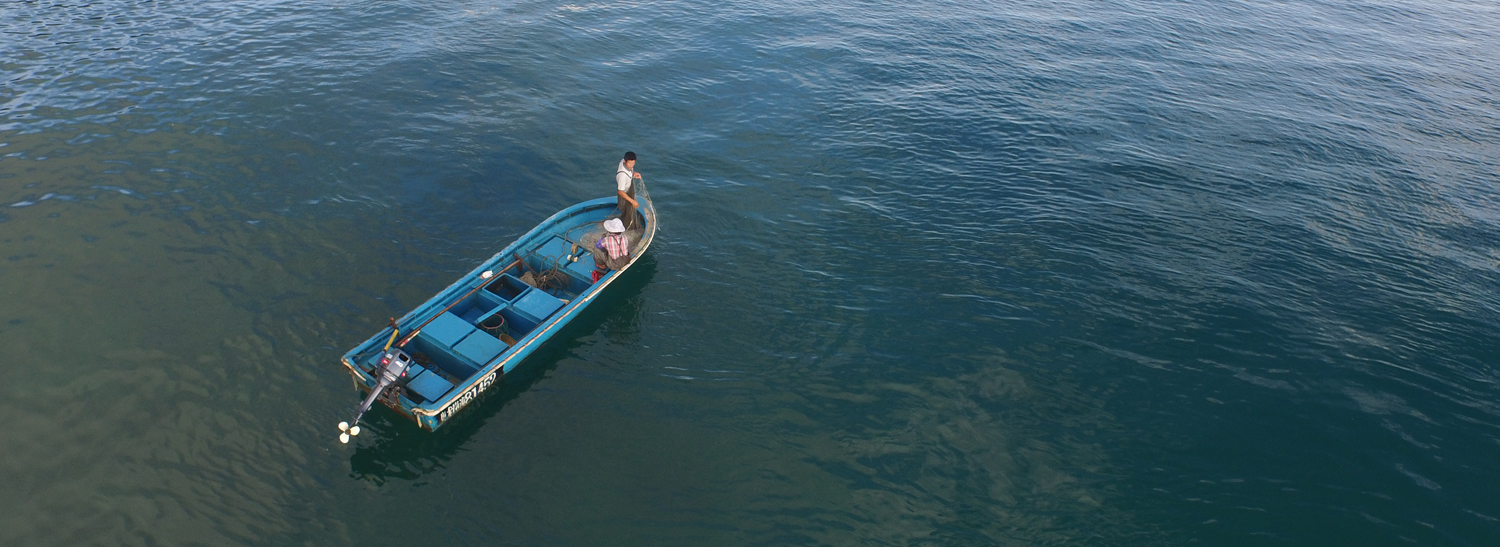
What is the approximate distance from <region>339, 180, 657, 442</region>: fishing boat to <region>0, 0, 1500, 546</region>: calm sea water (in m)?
1.16

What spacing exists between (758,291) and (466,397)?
33.7ft

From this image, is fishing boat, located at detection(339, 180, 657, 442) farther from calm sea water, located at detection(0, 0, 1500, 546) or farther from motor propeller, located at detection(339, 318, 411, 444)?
calm sea water, located at detection(0, 0, 1500, 546)

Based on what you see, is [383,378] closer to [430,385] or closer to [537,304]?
[430,385]

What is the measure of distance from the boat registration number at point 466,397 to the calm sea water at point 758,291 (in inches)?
26.5

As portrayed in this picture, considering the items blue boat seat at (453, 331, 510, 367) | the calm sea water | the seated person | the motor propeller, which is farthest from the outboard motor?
the seated person

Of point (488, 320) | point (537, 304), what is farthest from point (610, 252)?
point (488, 320)

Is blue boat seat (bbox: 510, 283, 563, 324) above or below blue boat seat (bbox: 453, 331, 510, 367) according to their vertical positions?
above

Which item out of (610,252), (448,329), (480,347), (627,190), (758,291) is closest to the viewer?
(480,347)

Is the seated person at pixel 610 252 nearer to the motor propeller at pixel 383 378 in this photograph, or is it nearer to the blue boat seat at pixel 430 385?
the blue boat seat at pixel 430 385

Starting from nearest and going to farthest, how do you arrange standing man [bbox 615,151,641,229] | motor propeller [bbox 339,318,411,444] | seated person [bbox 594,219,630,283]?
motor propeller [bbox 339,318,411,444] → seated person [bbox 594,219,630,283] → standing man [bbox 615,151,641,229]

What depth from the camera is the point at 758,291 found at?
25969 millimetres

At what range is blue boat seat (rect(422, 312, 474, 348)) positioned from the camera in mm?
21219

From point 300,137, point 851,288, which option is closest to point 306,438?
point 851,288

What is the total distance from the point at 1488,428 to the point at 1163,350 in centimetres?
840
